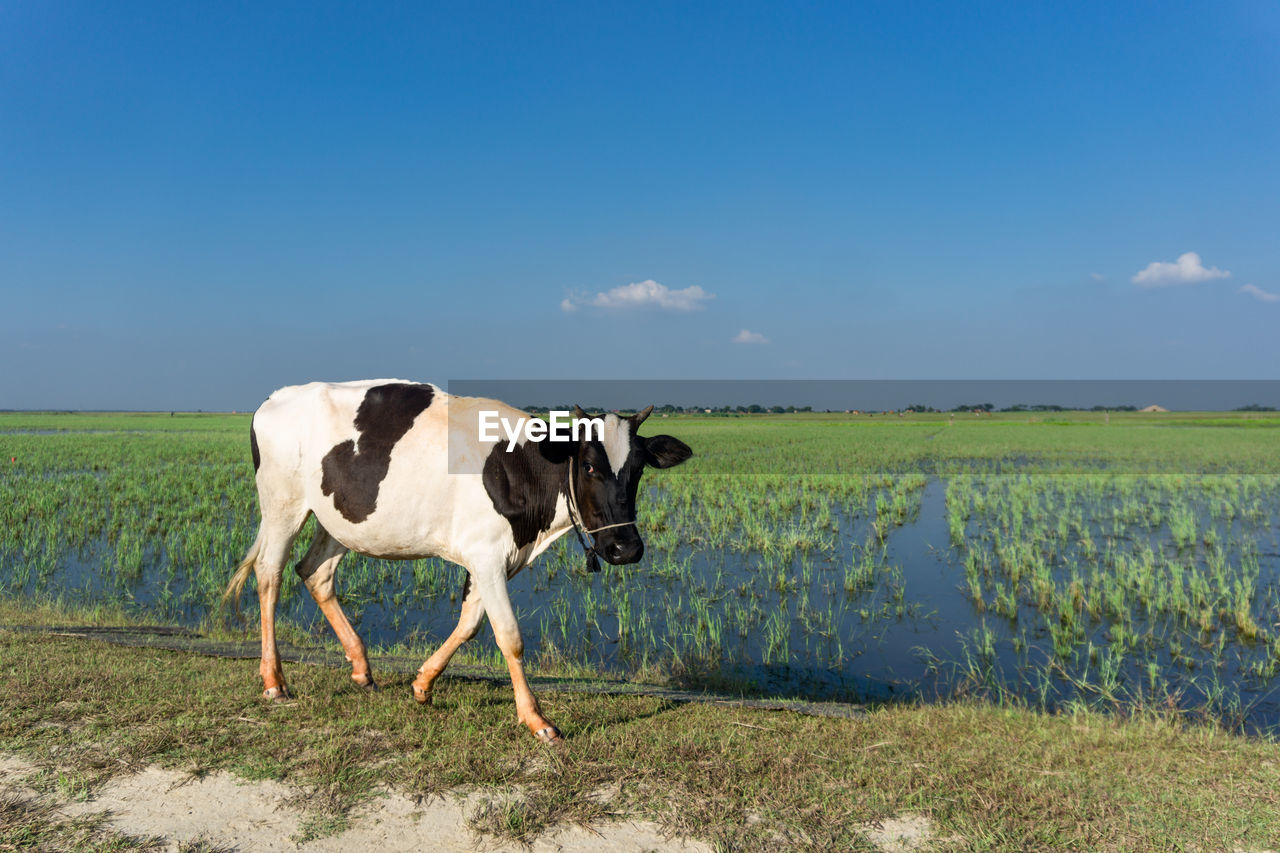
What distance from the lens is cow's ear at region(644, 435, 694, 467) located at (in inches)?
167

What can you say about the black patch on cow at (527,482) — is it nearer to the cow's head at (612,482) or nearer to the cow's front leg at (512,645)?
the cow's head at (612,482)

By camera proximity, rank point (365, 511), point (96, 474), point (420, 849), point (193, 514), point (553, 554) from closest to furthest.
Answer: point (420, 849) < point (365, 511) < point (553, 554) < point (193, 514) < point (96, 474)

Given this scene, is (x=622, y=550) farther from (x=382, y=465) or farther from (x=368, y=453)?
(x=368, y=453)

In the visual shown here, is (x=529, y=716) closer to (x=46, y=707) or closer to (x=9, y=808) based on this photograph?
(x=9, y=808)

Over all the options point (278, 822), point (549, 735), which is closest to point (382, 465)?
point (549, 735)

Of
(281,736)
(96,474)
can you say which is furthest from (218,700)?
(96,474)

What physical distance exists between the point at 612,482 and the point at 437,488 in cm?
97

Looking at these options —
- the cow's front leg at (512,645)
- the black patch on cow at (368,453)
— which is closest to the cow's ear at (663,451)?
the cow's front leg at (512,645)

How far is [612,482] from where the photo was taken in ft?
12.9

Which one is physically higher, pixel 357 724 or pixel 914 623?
pixel 357 724

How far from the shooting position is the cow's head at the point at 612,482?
3889mm

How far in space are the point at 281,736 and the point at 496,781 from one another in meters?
1.11

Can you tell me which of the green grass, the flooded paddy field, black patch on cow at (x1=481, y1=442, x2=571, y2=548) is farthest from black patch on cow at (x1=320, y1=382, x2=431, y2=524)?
the flooded paddy field

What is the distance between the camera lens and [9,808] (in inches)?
107
